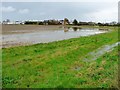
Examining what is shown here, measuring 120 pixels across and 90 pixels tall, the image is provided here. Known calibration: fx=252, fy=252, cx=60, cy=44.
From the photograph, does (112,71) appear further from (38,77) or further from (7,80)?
(7,80)

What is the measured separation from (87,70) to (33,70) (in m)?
2.60

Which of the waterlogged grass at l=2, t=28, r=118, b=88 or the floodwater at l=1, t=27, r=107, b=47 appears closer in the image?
the waterlogged grass at l=2, t=28, r=118, b=88

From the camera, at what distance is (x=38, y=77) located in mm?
10758

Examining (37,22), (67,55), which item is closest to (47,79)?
(67,55)

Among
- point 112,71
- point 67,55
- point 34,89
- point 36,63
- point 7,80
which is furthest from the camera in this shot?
point 67,55

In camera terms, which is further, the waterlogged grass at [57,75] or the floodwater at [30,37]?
the floodwater at [30,37]

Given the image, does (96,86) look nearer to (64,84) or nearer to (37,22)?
(64,84)

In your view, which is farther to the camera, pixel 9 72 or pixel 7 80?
pixel 9 72

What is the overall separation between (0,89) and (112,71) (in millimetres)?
5169

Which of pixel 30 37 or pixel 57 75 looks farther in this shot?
pixel 30 37

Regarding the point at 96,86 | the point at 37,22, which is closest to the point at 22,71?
the point at 96,86

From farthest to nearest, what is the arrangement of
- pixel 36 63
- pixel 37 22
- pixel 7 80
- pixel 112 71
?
1. pixel 37 22
2. pixel 36 63
3. pixel 112 71
4. pixel 7 80

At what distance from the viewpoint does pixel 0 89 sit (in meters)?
9.16

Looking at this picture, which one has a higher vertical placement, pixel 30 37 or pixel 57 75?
pixel 30 37
